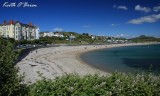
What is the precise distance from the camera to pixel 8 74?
28.3 ft

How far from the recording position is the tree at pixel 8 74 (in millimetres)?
8256

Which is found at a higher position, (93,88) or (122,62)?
(93,88)

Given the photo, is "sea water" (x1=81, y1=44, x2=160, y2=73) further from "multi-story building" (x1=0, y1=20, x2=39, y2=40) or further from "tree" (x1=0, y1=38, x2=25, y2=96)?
"multi-story building" (x1=0, y1=20, x2=39, y2=40)

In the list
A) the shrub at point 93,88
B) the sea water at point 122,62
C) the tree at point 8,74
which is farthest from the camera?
the sea water at point 122,62

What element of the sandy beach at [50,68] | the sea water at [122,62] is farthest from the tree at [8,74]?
the sea water at [122,62]

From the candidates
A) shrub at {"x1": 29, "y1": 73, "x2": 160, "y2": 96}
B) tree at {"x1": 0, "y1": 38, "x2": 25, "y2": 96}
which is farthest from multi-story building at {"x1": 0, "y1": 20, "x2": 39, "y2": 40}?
shrub at {"x1": 29, "y1": 73, "x2": 160, "y2": 96}

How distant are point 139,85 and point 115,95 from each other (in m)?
1.09

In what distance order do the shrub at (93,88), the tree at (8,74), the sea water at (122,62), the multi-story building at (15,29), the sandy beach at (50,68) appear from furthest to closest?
the multi-story building at (15,29) < the sea water at (122,62) < the sandy beach at (50,68) < the tree at (8,74) < the shrub at (93,88)

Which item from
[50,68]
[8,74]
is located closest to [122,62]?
[50,68]

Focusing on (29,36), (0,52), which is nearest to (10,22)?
(29,36)

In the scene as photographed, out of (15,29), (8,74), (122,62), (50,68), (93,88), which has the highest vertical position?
(15,29)

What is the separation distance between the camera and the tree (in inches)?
325

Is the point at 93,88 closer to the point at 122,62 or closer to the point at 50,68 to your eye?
the point at 50,68

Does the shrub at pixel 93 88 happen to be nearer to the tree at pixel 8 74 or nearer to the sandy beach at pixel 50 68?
the tree at pixel 8 74
